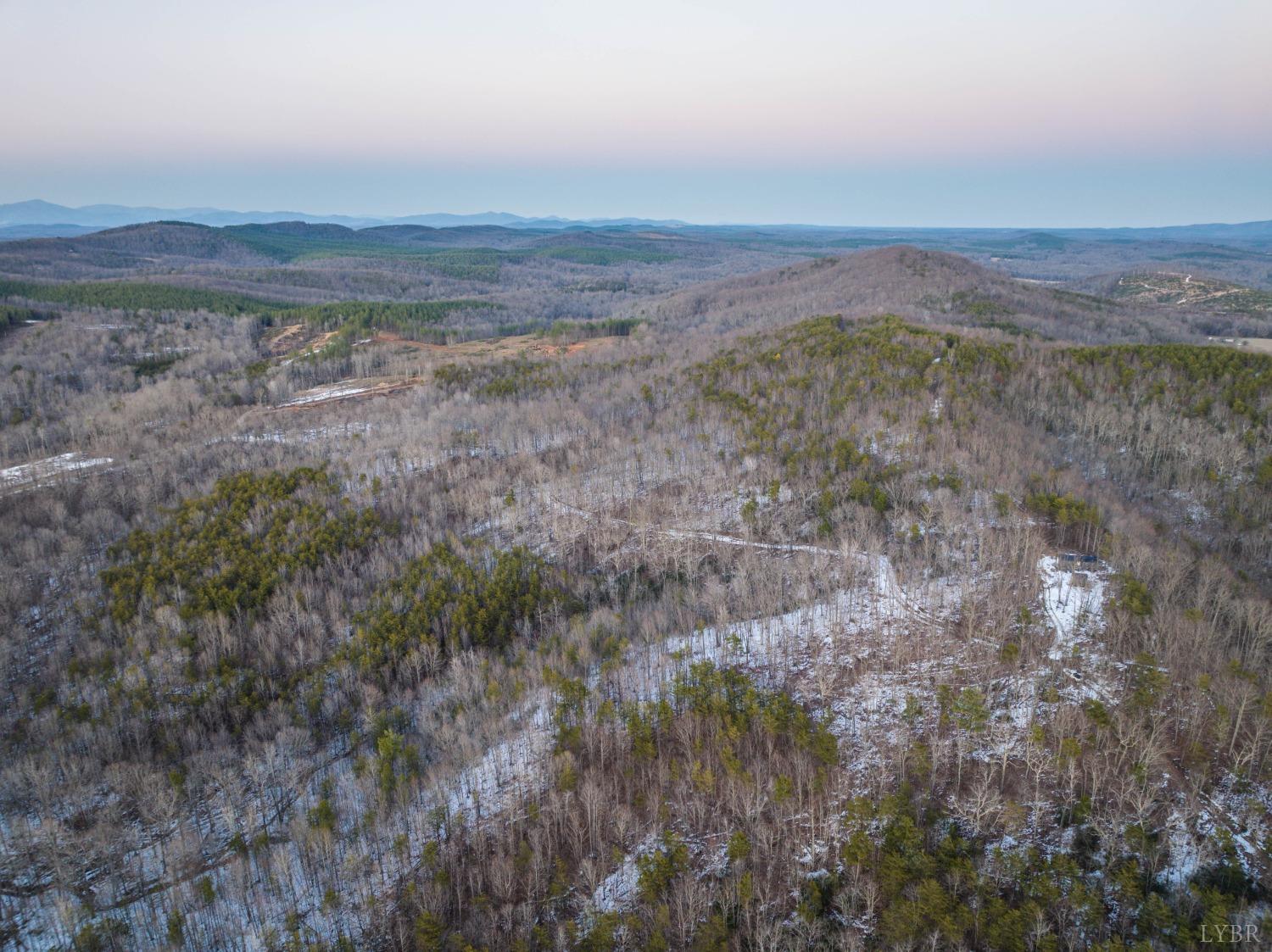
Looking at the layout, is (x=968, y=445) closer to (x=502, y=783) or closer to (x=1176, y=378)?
(x=1176, y=378)

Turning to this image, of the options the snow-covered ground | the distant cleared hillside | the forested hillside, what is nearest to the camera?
the forested hillside

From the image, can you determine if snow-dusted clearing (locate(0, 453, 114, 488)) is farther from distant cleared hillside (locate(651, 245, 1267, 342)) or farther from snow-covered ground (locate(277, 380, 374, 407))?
distant cleared hillside (locate(651, 245, 1267, 342))

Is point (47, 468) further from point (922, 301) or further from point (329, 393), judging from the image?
point (922, 301)

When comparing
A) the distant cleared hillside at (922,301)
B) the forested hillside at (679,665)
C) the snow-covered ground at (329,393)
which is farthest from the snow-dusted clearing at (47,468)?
the distant cleared hillside at (922,301)

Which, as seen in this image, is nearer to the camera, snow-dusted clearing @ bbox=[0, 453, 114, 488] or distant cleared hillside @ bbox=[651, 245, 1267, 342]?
snow-dusted clearing @ bbox=[0, 453, 114, 488]

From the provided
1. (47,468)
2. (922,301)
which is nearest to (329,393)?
(47,468)

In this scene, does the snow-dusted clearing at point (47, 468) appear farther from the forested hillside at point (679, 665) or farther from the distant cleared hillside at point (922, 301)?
the distant cleared hillside at point (922, 301)

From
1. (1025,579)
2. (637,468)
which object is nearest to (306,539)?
(637,468)

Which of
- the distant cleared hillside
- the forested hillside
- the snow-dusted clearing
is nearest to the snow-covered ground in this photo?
the forested hillside
